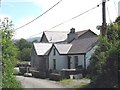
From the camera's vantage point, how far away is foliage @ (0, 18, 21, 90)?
41.3 ft

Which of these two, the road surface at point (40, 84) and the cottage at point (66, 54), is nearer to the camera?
the road surface at point (40, 84)

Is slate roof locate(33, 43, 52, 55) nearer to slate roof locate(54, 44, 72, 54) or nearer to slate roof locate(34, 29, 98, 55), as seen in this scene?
slate roof locate(34, 29, 98, 55)

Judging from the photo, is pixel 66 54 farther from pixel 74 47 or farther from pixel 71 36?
pixel 71 36

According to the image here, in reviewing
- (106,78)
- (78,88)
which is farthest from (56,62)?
(106,78)

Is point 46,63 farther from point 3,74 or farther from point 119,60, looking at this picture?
point 3,74

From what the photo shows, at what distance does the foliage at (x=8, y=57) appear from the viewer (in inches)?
496

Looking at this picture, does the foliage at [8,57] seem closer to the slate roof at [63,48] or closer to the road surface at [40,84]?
the road surface at [40,84]

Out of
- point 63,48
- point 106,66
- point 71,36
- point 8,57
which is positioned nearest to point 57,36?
point 71,36

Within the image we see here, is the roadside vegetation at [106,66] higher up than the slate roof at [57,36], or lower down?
lower down

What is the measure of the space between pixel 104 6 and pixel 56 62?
1964 centimetres

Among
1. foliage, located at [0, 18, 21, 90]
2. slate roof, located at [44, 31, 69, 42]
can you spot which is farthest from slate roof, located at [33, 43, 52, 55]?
foliage, located at [0, 18, 21, 90]

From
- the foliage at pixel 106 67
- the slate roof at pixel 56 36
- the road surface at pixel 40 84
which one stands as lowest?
the road surface at pixel 40 84

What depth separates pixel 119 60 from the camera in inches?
739

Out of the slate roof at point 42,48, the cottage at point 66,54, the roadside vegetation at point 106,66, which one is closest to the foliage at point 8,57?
the roadside vegetation at point 106,66
